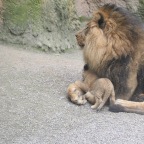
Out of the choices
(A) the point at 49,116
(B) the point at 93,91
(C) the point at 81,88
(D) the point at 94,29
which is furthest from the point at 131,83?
(A) the point at 49,116

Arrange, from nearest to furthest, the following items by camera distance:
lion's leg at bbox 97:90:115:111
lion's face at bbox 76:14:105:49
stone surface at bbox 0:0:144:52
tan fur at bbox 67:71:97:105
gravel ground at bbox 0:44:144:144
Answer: gravel ground at bbox 0:44:144:144 < lion's leg at bbox 97:90:115:111 < tan fur at bbox 67:71:97:105 < lion's face at bbox 76:14:105:49 < stone surface at bbox 0:0:144:52

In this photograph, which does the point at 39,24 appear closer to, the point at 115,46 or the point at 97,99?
the point at 115,46

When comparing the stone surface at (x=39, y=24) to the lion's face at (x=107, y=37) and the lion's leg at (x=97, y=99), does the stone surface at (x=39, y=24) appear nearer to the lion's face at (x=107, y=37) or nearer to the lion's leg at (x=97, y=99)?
the lion's face at (x=107, y=37)

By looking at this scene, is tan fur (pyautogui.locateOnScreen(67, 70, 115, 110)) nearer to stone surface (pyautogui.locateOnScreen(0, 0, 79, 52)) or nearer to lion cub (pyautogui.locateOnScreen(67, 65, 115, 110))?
lion cub (pyautogui.locateOnScreen(67, 65, 115, 110))

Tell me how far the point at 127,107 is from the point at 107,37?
816 millimetres

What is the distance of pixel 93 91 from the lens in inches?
196

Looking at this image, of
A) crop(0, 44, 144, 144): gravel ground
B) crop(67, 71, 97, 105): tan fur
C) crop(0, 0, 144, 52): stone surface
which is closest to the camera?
crop(0, 44, 144, 144): gravel ground

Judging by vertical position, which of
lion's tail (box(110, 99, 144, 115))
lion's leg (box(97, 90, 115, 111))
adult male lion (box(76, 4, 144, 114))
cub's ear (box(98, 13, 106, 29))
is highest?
cub's ear (box(98, 13, 106, 29))

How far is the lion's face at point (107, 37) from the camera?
4.95 m

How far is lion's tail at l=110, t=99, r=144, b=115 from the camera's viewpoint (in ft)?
15.9

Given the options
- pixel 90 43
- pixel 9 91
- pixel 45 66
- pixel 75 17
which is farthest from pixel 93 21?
pixel 75 17

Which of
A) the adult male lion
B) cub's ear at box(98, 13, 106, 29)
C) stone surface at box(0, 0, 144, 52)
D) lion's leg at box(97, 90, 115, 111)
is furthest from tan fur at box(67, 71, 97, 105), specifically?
stone surface at box(0, 0, 144, 52)

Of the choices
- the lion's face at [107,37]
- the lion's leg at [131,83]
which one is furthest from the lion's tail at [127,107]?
the lion's face at [107,37]

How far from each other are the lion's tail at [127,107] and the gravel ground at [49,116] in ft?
0.30
